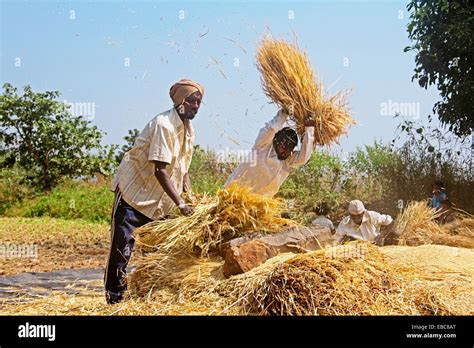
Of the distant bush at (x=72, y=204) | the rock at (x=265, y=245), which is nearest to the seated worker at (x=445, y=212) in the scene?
the rock at (x=265, y=245)

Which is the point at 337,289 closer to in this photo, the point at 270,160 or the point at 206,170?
the point at 270,160

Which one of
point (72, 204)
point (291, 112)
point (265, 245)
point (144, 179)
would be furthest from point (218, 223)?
point (72, 204)

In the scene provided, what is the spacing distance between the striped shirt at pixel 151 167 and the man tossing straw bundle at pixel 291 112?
2.31 ft

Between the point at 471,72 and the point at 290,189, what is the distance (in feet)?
9.55

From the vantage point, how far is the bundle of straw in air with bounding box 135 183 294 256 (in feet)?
14.3

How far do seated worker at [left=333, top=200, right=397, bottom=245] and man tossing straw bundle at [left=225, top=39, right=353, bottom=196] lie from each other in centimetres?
117

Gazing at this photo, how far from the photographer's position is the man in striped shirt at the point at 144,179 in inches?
177

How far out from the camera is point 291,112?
5.43 m

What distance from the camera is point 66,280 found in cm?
682

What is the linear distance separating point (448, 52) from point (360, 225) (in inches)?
120

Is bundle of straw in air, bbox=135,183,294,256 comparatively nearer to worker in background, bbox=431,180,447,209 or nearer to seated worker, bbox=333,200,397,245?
seated worker, bbox=333,200,397,245

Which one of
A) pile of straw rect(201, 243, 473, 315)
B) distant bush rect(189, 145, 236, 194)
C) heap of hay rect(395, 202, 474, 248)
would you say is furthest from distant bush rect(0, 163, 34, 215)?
pile of straw rect(201, 243, 473, 315)

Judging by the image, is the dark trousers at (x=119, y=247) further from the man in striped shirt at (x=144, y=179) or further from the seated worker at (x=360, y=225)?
the seated worker at (x=360, y=225)
